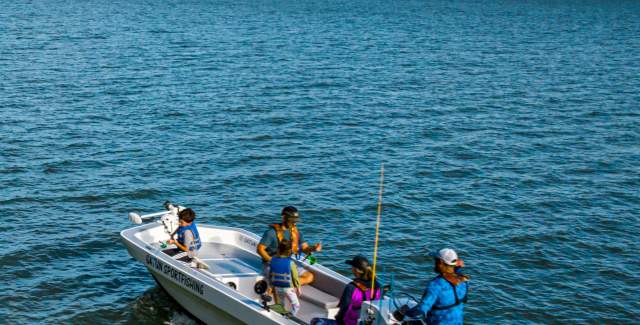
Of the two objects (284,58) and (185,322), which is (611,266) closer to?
(185,322)

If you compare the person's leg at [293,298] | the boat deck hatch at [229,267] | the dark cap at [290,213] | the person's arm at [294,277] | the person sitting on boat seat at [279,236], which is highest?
the dark cap at [290,213]

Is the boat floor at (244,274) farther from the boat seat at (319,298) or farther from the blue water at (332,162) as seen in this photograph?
the blue water at (332,162)

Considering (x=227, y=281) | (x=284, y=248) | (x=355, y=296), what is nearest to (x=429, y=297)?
(x=355, y=296)

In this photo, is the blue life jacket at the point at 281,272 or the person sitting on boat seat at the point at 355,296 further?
the blue life jacket at the point at 281,272

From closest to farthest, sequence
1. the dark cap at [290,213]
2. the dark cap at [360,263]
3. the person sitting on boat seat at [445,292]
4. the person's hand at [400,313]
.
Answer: the person sitting on boat seat at [445,292] < the person's hand at [400,313] < the dark cap at [360,263] < the dark cap at [290,213]

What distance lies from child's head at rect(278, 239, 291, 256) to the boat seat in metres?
2.05

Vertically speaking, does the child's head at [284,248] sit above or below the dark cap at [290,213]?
below

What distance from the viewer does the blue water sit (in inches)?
834

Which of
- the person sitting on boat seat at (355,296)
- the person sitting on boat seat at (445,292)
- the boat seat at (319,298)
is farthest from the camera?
the boat seat at (319,298)

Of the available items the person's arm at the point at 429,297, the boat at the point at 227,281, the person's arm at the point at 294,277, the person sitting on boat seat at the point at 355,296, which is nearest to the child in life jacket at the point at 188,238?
the boat at the point at 227,281

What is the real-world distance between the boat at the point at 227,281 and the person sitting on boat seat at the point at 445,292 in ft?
4.89

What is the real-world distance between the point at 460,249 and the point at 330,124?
1455 cm

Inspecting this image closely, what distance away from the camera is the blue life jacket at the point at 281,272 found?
50.7 ft

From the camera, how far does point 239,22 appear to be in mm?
82188
